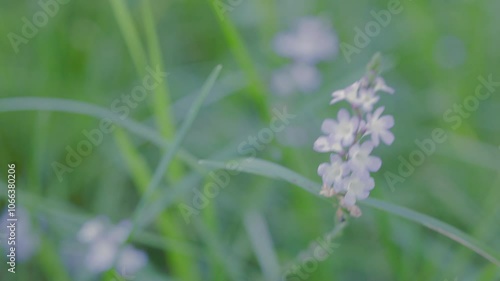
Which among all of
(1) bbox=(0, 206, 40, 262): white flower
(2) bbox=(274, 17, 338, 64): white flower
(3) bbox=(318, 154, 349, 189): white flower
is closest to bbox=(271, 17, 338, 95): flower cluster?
(2) bbox=(274, 17, 338, 64): white flower

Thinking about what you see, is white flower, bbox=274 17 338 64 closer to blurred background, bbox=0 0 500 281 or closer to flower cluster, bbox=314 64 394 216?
blurred background, bbox=0 0 500 281

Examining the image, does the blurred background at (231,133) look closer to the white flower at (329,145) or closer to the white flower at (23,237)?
the white flower at (23,237)

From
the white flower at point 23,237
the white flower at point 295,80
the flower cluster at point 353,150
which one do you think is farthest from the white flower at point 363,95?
the white flower at point 295,80

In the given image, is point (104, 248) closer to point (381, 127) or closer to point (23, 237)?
point (23, 237)

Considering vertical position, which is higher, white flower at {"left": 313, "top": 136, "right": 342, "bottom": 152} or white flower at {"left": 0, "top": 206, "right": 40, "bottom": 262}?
white flower at {"left": 0, "top": 206, "right": 40, "bottom": 262}

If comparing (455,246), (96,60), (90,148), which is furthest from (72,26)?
(455,246)

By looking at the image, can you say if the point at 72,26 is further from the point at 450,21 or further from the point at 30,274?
the point at 450,21
